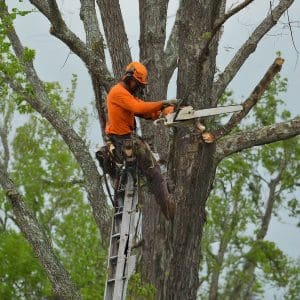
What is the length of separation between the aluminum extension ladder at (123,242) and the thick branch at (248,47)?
5.50 ft

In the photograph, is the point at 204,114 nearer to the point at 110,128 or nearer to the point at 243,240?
the point at 110,128

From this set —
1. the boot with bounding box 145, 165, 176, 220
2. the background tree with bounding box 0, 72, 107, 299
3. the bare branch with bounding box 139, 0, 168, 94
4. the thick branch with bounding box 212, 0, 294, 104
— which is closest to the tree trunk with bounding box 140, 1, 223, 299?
the boot with bounding box 145, 165, 176, 220

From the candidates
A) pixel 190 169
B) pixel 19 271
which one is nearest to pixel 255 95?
pixel 190 169

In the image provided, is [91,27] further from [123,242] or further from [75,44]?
[123,242]

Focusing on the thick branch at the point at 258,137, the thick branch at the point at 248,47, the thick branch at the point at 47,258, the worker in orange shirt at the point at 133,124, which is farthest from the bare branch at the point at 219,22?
the thick branch at the point at 47,258

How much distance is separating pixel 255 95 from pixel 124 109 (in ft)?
4.95

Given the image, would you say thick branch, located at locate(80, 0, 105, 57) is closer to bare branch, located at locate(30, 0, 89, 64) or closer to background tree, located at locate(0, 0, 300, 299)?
background tree, located at locate(0, 0, 300, 299)

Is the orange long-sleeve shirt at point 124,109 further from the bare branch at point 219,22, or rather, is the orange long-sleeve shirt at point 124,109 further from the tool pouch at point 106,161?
the bare branch at point 219,22

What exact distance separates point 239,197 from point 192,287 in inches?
830

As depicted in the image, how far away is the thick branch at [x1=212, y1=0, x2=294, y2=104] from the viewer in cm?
866

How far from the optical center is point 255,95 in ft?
21.3

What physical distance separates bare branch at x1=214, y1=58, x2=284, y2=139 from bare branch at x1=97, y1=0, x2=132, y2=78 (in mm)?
2915

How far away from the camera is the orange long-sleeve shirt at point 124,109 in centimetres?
712

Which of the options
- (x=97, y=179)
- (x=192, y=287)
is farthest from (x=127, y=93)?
(x=97, y=179)
